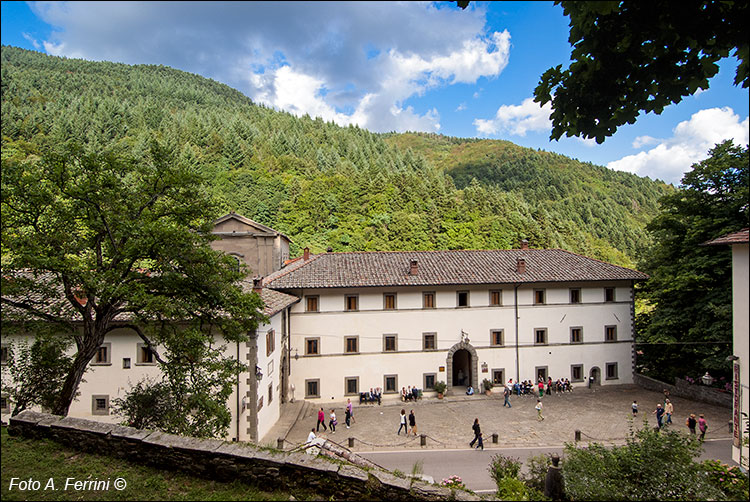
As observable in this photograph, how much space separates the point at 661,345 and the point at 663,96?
28.7 metres

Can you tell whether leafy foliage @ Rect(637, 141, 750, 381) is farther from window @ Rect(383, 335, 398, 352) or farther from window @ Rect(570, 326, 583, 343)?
window @ Rect(383, 335, 398, 352)

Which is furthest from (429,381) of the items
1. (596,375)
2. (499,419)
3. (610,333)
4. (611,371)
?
(610,333)

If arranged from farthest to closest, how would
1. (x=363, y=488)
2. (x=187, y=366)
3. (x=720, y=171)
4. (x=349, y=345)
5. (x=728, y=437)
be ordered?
(x=349, y=345)
(x=720, y=171)
(x=728, y=437)
(x=187, y=366)
(x=363, y=488)

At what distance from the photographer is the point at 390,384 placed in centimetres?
2631

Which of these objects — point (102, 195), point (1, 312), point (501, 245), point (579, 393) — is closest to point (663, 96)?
point (102, 195)

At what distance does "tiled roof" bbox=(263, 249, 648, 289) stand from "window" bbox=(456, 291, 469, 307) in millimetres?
1039

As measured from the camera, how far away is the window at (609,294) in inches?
1121

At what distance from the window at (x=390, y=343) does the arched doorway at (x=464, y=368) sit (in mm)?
3563

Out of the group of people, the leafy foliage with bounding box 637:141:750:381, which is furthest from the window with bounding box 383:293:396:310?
the leafy foliage with bounding box 637:141:750:381

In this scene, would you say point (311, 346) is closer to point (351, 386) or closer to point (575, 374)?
point (351, 386)

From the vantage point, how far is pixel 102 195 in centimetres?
1050

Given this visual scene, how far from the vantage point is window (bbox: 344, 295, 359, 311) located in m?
26.1

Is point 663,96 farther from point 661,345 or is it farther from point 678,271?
point 661,345

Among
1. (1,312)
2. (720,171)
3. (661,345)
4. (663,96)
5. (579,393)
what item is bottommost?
(579,393)
